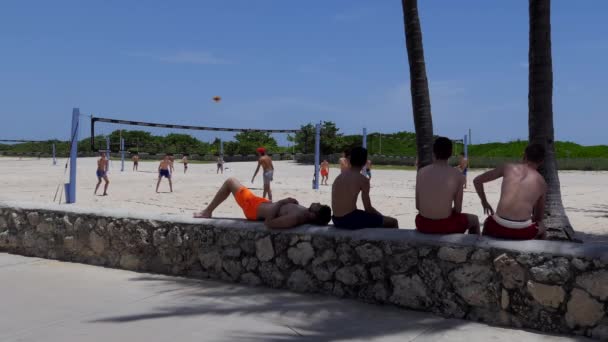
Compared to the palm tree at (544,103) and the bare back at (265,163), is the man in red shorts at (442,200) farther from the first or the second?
the bare back at (265,163)


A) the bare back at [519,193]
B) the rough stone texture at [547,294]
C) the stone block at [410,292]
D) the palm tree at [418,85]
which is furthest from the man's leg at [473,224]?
the palm tree at [418,85]

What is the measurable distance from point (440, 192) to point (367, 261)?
31.6 inches

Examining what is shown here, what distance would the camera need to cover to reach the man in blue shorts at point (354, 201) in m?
4.98

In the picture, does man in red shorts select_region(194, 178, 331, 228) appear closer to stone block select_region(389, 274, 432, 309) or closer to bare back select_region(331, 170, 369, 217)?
bare back select_region(331, 170, 369, 217)

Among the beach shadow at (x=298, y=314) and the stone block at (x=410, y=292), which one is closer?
the beach shadow at (x=298, y=314)

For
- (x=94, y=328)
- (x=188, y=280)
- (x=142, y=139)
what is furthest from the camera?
(x=142, y=139)

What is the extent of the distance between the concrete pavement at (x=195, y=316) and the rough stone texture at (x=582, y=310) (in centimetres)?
12

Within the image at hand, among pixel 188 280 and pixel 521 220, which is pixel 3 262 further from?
pixel 521 220

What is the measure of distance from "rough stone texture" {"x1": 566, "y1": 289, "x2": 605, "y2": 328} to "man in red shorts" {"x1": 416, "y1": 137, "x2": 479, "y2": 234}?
920 mm

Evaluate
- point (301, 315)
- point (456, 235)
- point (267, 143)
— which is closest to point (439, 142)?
point (456, 235)

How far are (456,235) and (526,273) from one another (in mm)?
579

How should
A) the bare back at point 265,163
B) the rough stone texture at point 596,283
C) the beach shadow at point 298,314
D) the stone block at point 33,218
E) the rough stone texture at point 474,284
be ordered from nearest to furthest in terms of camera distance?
the rough stone texture at point 596,283 → the beach shadow at point 298,314 → the rough stone texture at point 474,284 → the stone block at point 33,218 → the bare back at point 265,163

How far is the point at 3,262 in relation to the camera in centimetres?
648

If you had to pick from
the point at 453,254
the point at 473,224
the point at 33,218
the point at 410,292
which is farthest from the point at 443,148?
the point at 33,218
